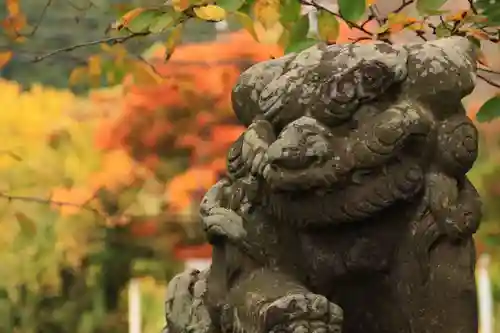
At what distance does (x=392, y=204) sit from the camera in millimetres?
794

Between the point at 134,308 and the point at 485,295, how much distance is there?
38.2 inches

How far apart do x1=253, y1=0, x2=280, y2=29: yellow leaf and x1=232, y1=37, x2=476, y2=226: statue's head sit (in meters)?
0.46

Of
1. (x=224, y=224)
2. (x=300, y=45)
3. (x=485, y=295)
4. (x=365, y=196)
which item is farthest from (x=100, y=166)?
(x=365, y=196)

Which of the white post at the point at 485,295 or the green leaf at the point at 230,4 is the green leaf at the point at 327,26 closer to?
the green leaf at the point at 230,4

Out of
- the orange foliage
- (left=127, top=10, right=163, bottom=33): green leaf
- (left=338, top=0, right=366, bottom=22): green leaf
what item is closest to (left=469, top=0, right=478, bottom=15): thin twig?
(left=338, top=0, right=366, bottom=22): green leaf

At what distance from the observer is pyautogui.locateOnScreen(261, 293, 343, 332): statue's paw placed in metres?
0.76

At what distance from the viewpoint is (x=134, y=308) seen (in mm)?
2500

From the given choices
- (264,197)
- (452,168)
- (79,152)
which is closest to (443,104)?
(452,168)

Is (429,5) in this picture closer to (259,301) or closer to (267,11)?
(267,11)

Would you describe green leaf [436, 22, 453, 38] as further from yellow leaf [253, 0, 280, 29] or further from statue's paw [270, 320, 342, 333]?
statue's paw [270, 320, 342, 333]

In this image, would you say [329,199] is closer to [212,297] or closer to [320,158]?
[320,158]

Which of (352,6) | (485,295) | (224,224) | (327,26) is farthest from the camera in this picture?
(485,295)

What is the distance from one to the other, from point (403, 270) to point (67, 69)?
6.15 feet

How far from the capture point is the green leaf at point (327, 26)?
127 cm
